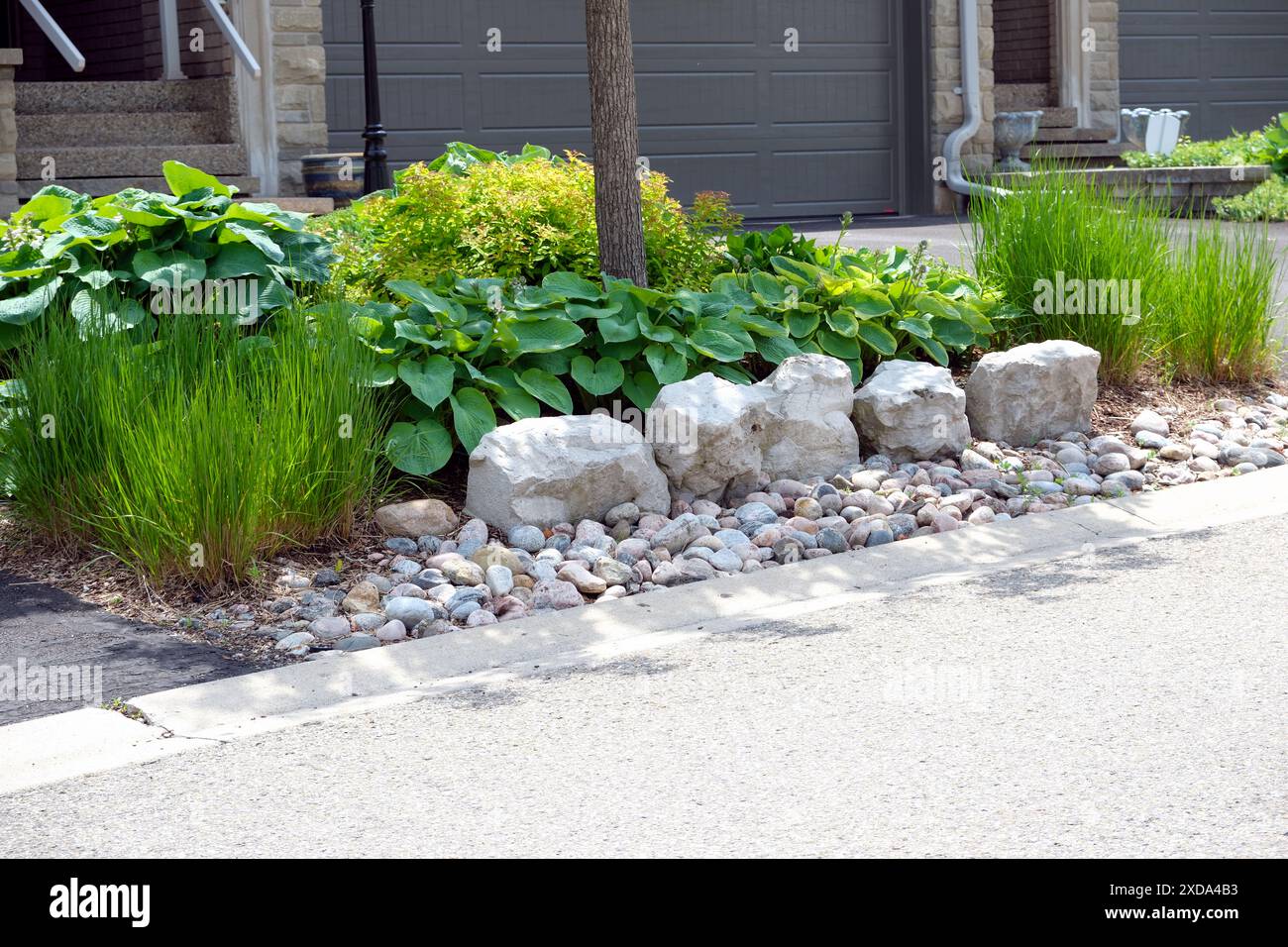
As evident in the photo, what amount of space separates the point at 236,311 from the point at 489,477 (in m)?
1.38

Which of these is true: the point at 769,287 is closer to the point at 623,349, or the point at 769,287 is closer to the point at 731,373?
the point at 731,373

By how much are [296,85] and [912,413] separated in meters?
8.04

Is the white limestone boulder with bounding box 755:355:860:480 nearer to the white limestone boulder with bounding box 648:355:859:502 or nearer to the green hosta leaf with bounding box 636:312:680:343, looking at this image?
the white limestone boulder with bounding box 648:355:859:502

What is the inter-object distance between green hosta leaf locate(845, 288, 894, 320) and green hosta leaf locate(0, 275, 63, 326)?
11.5 ft

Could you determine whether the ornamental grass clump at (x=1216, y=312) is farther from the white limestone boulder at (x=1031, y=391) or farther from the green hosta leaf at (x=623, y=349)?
the green hosta leaf at (x=623, y=349)

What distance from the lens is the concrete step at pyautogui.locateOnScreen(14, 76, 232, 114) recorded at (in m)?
12.7

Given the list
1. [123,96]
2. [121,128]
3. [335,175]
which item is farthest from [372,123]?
[123,96]

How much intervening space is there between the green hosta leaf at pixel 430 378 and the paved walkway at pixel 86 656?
1.48m

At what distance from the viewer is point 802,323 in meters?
7.05

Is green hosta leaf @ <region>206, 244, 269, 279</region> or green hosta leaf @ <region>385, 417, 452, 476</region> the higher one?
green hosta leaf @ <region>206, 244, 269, 279</region>

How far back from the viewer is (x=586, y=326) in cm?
674

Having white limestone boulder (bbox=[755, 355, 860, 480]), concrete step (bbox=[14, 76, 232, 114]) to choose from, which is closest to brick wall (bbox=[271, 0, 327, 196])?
concrete step (bbox=[14, 76, 232, 114])

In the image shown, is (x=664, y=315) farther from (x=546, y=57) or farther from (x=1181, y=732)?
(x=546, y=57)
